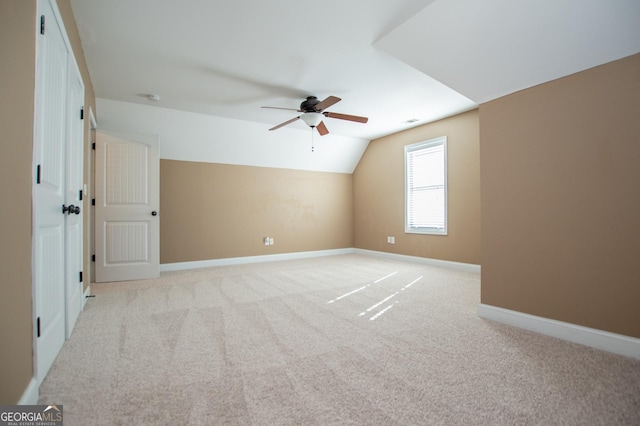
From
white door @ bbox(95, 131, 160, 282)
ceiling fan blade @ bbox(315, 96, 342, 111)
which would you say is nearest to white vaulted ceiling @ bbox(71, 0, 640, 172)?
ceiling fan blade @ bbox(315, 96, 342, 111)

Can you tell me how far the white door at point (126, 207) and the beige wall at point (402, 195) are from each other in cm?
417

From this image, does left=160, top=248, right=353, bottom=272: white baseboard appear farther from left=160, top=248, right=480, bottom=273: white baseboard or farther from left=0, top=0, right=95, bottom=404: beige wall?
left=0, top=0, right=95, bottom=404: beige wall

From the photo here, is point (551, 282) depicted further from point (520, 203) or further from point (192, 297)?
point (192, 297)

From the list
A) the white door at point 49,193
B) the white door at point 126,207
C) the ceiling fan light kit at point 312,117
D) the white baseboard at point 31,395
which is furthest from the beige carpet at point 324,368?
the ceiling fan light kit at point 312,117

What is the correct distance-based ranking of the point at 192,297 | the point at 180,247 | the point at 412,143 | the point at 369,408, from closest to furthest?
1. the point at 369,408
2. the point at 192,297
3. the point at 180,247
4. the point at 412,143

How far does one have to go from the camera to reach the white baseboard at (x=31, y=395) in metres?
1.28

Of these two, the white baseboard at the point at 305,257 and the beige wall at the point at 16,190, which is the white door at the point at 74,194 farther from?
the white baseboard at the point at 305,257

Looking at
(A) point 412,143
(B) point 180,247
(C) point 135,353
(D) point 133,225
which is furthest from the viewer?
(A) point 412,143

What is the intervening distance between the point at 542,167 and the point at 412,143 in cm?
325

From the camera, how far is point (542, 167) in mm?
2293

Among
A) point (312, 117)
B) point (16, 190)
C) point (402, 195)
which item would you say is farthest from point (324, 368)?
point (402, 195)

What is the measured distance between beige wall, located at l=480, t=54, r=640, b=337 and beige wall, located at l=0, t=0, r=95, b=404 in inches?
125

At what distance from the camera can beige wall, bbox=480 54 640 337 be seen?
193 centimetres

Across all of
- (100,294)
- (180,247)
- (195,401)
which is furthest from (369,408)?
(180,247)
